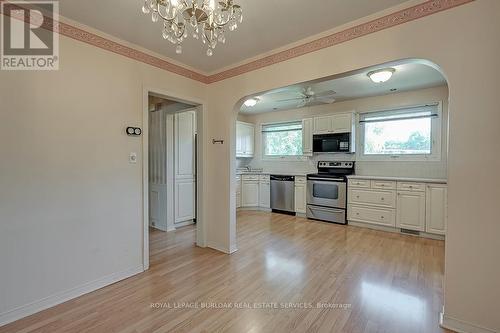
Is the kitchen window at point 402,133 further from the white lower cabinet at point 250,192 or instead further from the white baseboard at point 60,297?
the white baseboard at point 60,297

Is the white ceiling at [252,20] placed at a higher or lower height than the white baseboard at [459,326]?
higher

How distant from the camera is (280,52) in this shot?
2678mm

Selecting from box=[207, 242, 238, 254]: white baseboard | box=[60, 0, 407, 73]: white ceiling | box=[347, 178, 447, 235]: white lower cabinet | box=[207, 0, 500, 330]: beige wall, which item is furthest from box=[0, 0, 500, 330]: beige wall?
box=[347, 178, 447, 235]: white lower cabinet

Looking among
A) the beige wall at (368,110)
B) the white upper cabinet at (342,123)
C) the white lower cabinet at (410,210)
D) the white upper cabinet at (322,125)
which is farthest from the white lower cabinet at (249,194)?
the white lower cabinet at (410,210)

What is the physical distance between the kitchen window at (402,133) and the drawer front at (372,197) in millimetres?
856

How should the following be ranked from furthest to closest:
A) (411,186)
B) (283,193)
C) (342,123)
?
(283,193)
(342,123)
(411,186)

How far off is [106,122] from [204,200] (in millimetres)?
1668

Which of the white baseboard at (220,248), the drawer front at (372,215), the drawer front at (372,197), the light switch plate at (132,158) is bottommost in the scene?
the white baseboard at (220,248)

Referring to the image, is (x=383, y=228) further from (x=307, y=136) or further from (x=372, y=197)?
(x=307, y=136)

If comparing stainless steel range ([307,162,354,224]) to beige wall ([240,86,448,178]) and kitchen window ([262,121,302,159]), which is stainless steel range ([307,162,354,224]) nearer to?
beige wall ([240,86,448,178])

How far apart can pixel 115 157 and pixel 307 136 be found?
4125mm

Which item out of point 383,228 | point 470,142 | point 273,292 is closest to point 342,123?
point 383,228

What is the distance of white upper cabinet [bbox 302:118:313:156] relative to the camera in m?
5.38

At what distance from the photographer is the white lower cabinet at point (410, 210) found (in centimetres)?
381
